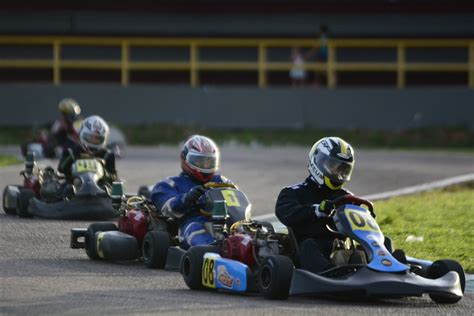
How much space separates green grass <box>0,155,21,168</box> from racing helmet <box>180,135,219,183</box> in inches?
366

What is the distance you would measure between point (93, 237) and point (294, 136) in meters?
15.8

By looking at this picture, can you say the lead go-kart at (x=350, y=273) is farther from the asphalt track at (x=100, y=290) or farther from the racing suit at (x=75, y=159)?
the racing suit at (x=75, y=159)

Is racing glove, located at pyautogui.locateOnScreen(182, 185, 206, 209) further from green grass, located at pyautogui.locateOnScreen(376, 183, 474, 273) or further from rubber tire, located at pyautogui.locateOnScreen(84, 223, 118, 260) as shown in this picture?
green grass, located at pyautogui.locateOnScreen(376, 183, 474, 273)

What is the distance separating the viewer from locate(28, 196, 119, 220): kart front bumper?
44.1 ft

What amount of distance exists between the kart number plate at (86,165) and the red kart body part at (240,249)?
5356mm

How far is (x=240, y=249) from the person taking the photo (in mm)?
8719

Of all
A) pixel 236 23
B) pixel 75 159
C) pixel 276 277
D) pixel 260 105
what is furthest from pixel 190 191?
pixel 236 23

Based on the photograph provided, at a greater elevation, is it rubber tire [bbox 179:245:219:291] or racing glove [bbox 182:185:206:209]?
racing glove [bbox 182:185:206:209]

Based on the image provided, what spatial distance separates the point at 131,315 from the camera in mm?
7285

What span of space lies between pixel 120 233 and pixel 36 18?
66.4ft

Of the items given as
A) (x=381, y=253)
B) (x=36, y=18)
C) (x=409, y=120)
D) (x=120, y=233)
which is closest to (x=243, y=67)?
(x=409, y=120)

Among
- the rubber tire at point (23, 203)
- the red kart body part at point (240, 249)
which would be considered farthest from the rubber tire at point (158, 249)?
the rubber tire at point (23, 203)

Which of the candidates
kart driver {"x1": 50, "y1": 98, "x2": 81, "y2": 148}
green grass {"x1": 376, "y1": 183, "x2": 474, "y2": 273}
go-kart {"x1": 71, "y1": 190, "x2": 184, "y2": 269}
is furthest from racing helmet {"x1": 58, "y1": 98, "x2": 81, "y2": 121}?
go-kart {"x1": 71, "y1": 190, "x2": 184, "y2": 269}

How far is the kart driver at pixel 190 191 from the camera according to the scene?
995 cm
